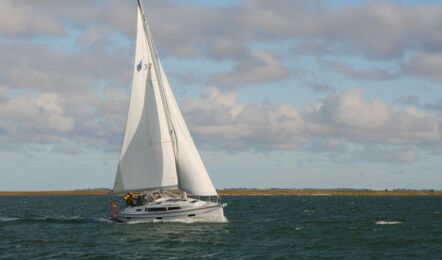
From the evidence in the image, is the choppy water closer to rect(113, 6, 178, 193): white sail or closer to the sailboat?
the sailboat

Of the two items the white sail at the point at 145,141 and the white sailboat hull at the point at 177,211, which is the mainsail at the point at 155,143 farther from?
the white sailboat hull at the point at 177,211

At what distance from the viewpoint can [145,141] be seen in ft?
213

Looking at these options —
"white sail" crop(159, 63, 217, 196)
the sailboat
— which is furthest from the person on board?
"white sail" crop(159, 63, 217, 196)

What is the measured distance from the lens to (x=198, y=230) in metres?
60.4

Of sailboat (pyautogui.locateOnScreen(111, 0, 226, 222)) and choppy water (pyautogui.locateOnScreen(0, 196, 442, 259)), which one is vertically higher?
sailboat (pyautogui.locateOnScreen(111, 0, 226, 222))

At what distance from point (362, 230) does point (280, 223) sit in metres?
11.7

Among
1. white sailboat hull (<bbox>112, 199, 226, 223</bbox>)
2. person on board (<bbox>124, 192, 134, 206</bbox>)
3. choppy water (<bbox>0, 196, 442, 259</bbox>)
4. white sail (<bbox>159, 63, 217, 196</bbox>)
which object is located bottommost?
choppy water (<bbox>0, 196, 442, 259</bbox>)

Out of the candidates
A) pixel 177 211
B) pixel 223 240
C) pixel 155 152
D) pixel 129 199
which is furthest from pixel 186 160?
pixel 223 240

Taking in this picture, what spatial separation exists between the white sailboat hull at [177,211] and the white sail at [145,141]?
2015 mm

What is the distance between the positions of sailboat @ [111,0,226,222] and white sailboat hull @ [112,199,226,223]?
0.11m

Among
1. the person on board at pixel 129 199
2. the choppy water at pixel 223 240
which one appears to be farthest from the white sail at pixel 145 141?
the choppy water at pixel 223 240

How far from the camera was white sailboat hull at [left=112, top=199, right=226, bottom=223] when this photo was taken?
62781mm

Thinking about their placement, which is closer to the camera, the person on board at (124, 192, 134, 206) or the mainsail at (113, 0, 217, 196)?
the mainsail at (113, 0, 217, 196)

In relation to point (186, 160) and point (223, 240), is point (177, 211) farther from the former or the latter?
point (223, 240)
